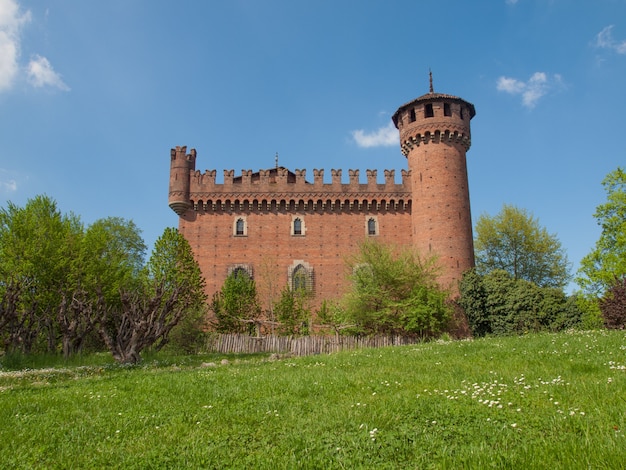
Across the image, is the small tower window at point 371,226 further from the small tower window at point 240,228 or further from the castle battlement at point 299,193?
the small tower window at point 240,228

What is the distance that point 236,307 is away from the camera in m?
29.2

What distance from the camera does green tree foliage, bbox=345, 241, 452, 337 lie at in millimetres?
22938

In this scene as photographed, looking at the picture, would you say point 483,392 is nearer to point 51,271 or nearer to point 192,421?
point 192,421

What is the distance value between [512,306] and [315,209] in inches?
581

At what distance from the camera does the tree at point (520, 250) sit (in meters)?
38.3

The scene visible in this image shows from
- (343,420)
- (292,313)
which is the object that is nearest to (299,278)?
(292,313)

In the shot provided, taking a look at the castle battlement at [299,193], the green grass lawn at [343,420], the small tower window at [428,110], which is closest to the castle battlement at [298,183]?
the castle battlement at [299,193]

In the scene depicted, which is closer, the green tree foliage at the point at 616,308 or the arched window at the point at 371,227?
the green tree foliage at the point at 616,308

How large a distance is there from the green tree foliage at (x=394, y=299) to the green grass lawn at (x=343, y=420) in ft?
44.4

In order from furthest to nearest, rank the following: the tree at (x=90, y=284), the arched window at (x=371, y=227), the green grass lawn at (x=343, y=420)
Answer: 1. the arched window at (x=371, y=227)
2. the tree at (x=90, y=284)
3. the green grass lawn at (x=343, y=420)

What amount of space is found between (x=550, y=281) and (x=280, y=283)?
22492 mm

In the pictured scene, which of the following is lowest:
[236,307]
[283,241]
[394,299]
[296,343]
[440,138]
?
[296,343]

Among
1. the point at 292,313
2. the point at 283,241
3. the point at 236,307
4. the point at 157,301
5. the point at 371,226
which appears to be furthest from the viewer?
the point at 371,226

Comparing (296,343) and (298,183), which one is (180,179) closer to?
(298,183)
